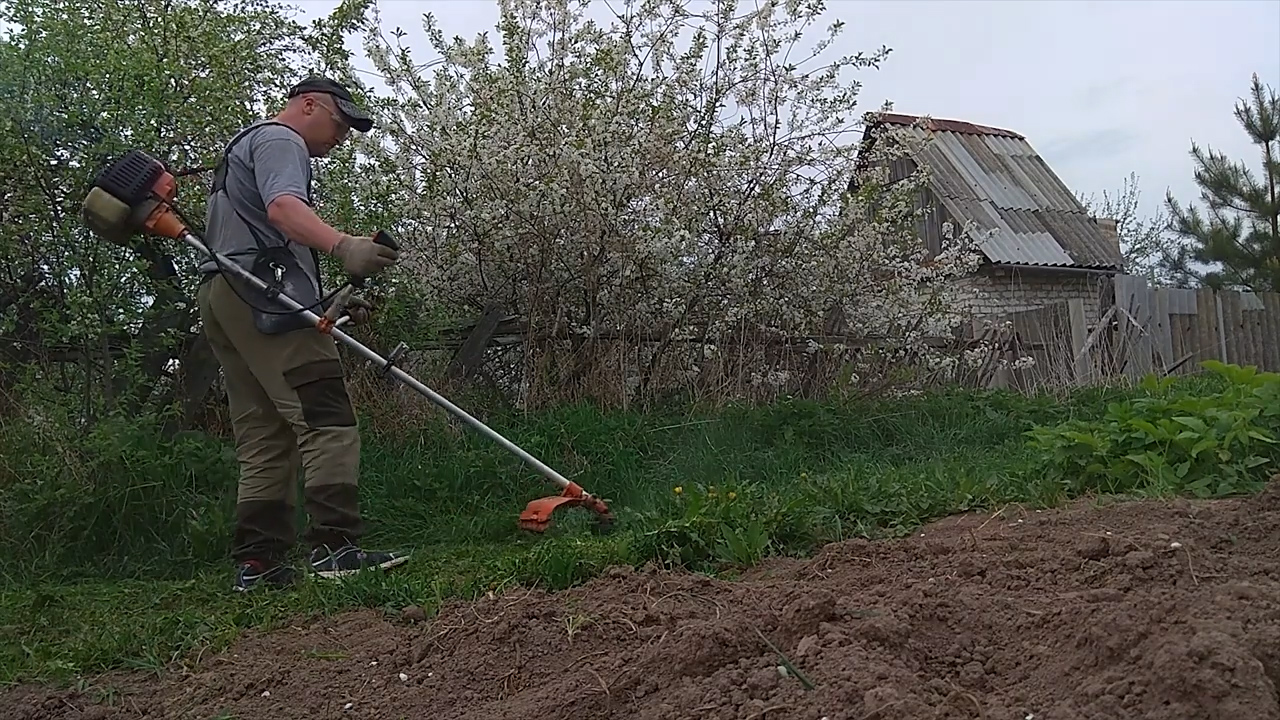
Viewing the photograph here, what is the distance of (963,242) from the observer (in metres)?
8.23

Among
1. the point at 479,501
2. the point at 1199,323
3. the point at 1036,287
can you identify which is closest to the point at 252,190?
the point at 479,501

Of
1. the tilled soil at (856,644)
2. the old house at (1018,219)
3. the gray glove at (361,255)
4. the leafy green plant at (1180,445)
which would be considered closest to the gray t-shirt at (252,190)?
the gray glove at (361,255)

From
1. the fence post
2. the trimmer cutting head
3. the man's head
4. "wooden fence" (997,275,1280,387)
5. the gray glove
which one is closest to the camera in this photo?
the gray glove

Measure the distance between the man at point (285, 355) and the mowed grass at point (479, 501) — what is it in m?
0.25

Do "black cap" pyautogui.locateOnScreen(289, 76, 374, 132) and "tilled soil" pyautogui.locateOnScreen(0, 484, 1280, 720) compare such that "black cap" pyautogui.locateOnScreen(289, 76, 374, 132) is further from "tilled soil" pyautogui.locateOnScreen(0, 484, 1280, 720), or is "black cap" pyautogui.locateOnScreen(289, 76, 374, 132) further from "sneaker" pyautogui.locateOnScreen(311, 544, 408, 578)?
"tilled soil" pyautogui.locateOnScreen(0, 484, 1280, 720)

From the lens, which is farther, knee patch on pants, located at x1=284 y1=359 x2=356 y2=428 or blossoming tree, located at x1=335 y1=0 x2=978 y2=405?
blossoming tree, located at x1=335 y1=0 x2=978 y2=405

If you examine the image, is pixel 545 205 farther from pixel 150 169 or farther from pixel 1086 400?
pixel 1086 400

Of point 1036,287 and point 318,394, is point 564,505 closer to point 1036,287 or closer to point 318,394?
point 318,394

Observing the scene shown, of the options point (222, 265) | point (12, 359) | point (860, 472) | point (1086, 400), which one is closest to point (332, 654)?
point (222, 265)

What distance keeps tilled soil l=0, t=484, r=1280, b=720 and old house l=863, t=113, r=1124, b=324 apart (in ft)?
36.6

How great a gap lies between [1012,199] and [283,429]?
14838 mm

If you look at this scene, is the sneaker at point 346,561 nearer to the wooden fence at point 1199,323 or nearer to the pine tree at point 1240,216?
the wooden fence at point 1199,323

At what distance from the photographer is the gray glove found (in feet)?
12.4

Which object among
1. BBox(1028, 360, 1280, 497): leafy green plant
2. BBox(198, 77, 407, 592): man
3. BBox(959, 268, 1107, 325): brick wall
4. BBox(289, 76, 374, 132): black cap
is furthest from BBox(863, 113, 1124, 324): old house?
BBox(198, 77, 407, 592): man
